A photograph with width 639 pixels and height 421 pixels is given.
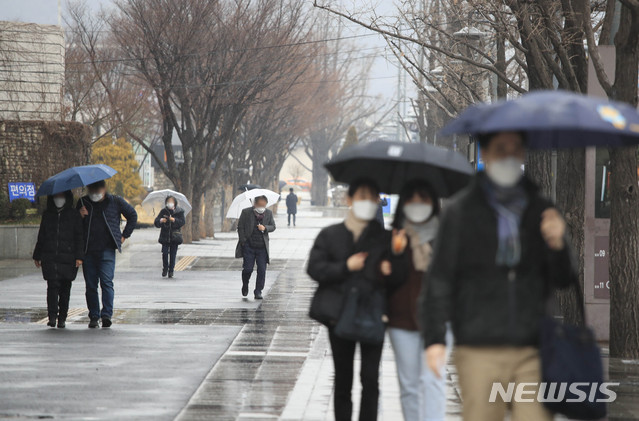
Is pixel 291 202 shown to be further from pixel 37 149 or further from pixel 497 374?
pixel 497 374

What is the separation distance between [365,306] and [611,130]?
1879 millimetres

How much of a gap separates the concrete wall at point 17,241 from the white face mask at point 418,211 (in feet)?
70.4

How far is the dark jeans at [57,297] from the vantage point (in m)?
12.4

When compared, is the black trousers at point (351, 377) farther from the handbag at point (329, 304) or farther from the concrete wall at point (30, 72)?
the concrete wall at point (30, 72)

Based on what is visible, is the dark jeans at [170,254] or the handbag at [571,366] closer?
Result: the handbag at [571,366]

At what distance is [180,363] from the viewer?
9.94 m

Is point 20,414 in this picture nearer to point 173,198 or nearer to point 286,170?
point 173,198

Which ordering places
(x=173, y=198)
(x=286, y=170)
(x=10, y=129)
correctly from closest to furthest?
(x=173, y=198), (x=10, y=129), (x=286, y=170)

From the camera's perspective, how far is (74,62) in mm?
45531

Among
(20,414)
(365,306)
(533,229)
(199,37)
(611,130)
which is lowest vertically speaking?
(20,414)

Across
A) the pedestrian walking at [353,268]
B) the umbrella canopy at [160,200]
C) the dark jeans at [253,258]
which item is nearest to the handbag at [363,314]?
the pedestrian walking at [353,268]

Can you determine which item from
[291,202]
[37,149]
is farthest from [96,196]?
[291,202]

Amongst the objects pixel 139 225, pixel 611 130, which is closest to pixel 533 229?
pixel 611 130

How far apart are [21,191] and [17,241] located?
8.92 feet
